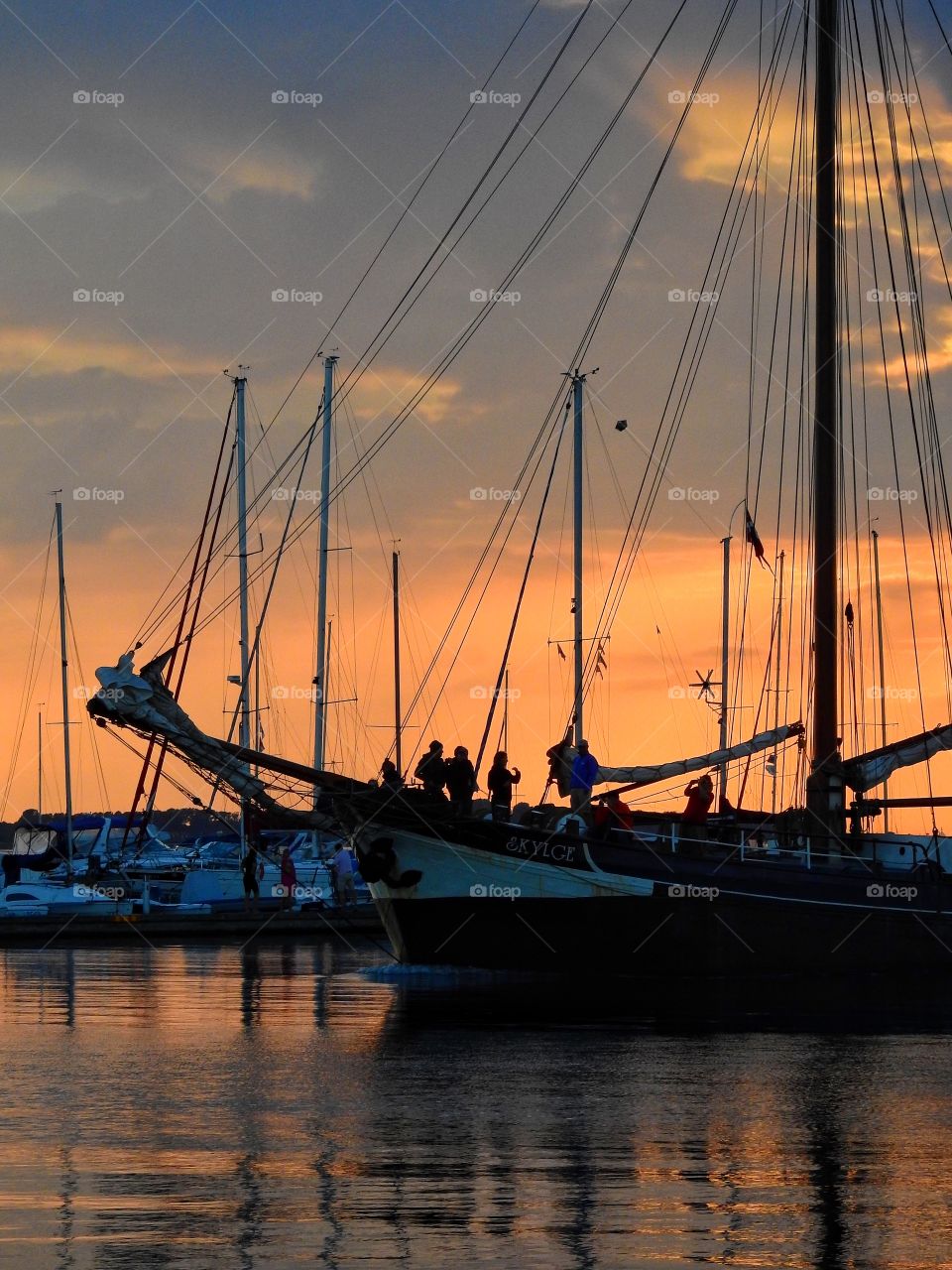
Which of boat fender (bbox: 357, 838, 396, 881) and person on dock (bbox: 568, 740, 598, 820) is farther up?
person on dock (bbox: 568, 740, 598, 820)

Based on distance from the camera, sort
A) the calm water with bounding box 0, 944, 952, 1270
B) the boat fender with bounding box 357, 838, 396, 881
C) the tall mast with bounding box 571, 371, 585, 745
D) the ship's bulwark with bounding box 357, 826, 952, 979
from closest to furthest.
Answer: the calm water with bounding box 0, 944, 952, 1270 → the ship's bulwark with bounding box 357, 826, 952, 979 → the boat fender with bounding box 357, 838, 396, 881 → the tall mast with bounding box 571, 371, 585, 745

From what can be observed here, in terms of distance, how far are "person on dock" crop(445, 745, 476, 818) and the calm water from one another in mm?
5190

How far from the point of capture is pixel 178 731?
28.7 m

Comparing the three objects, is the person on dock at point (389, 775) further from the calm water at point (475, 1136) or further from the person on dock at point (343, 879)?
the person on dock at point (343, 879)

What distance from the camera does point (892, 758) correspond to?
31.5 meters

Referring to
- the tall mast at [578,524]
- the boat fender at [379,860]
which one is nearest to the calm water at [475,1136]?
the boat fender at [379,860]

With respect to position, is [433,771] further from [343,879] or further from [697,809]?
[343,879]

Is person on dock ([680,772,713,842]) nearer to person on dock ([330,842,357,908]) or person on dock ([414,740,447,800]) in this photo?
person on dock ([414,740,447,800])

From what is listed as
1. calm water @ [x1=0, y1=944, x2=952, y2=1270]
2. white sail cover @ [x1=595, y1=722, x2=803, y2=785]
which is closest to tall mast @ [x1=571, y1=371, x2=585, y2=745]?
white sail cover @ [x1=595, y1=722, x2=803, y2=785]

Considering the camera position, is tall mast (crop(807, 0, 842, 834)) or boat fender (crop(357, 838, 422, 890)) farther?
tall mast (crop(807, 0, 842, 834))

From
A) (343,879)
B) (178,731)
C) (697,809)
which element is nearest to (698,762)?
(697,809)

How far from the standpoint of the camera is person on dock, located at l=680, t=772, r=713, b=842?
29.5 metres

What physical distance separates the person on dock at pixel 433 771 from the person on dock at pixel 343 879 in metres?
17.5

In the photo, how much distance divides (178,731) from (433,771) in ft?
13.4
